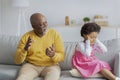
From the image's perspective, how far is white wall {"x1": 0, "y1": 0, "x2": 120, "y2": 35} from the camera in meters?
4.61

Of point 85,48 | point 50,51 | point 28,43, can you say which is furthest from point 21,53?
point 85,48

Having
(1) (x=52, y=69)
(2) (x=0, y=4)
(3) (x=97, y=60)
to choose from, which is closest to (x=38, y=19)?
(1) (x=52, y=69)

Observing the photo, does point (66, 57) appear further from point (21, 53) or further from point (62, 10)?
point (62, 10)

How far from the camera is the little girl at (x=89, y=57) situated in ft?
8.20

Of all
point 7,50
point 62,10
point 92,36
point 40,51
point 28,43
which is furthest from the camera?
point 62,10

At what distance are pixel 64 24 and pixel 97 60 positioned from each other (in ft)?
7.28

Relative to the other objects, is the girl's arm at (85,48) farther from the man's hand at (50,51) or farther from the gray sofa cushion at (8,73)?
the gray sofa cushion at (8,73)

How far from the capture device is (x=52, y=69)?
2568 millimetres

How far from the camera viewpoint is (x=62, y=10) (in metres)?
4.80

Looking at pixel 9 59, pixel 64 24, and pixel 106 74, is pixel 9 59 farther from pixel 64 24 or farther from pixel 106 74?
pixel 64 24

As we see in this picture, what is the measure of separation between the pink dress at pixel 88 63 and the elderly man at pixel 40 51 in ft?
0.55

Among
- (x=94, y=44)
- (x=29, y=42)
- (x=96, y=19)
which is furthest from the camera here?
(x=96, y=19)

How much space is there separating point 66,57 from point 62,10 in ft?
6.80

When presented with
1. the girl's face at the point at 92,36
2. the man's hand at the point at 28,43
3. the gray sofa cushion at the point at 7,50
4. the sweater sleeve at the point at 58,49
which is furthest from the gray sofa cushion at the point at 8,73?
the girl's face at the point at 92,36
